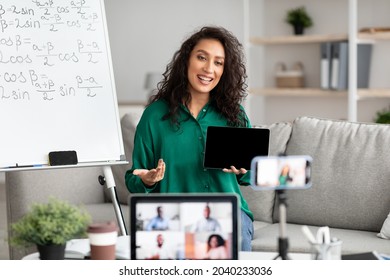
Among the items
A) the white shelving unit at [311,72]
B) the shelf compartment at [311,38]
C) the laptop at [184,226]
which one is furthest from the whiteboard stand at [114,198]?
the shelf compartment at [311,38]

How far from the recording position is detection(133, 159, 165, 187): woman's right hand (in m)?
2.54

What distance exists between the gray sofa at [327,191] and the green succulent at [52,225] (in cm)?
125

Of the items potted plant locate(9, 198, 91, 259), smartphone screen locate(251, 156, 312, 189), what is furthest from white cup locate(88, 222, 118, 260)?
smartphone screen locate(251, 156, 312, 189)

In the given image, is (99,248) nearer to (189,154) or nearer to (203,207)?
(203,207)

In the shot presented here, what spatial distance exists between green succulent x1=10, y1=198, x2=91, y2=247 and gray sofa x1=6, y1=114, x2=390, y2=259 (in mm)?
1253

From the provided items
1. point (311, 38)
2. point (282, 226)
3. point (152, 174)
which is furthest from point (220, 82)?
point (311, 38)

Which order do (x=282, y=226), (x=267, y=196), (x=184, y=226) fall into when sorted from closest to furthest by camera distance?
(x=282, y=226)
(x=184, y=226)
(x=267, y=196)

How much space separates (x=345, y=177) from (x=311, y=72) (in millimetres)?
2556

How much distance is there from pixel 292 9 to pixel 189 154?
323 cm

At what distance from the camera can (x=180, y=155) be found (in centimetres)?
281

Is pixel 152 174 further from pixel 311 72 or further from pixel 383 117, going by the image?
pixel 311 72

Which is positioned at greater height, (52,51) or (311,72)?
(52,51)

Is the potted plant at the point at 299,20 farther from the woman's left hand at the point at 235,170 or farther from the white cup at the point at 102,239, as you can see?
the white cup at the point at 102,239
